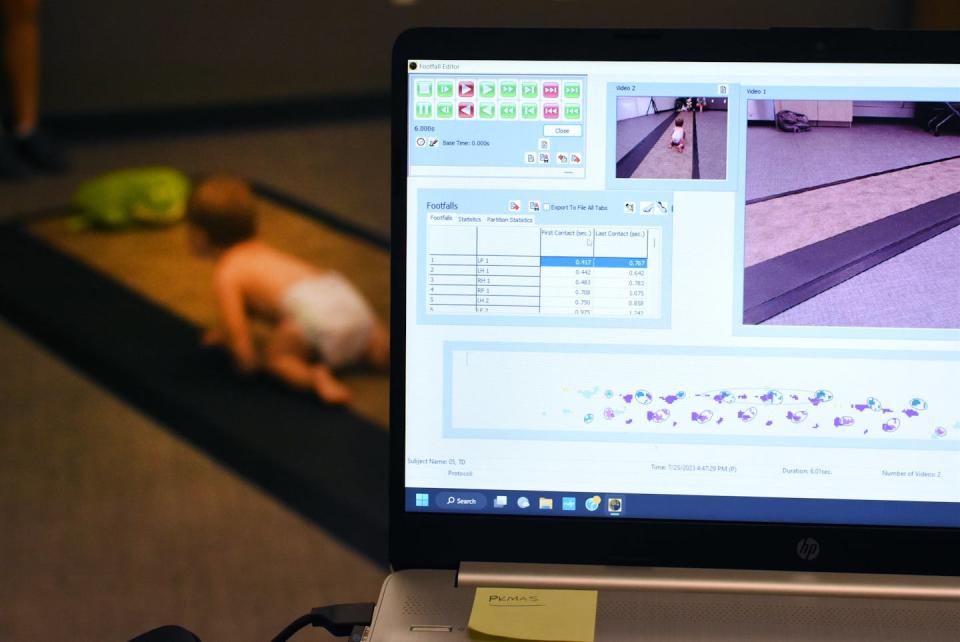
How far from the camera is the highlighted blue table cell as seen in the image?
656 mm

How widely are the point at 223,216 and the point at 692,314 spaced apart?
2.03m

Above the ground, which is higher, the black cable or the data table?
the data table

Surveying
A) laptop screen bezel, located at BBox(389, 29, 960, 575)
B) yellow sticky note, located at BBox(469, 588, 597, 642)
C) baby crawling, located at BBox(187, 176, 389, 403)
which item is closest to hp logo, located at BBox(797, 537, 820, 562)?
laptop screen bezel, located at BBox(389, 29, 960, 575)

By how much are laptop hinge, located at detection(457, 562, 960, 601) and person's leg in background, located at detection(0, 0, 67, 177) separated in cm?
363

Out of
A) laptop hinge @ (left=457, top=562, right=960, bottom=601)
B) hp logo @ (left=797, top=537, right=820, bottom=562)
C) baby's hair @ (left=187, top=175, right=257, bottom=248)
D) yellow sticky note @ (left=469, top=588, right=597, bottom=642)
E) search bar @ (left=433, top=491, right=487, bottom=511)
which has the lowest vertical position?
yellow sticky note @ (left=469, top=588, right=597, bottom=642)

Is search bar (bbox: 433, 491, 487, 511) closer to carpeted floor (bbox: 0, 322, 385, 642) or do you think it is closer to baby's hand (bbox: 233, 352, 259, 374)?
carpeted floor (bbox: 0, 322, 385, 642)

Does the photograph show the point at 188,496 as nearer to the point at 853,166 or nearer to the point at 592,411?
the point at 592,411

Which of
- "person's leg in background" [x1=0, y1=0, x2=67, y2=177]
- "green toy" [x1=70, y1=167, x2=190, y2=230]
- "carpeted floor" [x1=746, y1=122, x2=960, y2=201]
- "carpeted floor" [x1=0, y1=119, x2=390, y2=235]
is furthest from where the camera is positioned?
"person's leg in background" [x1=0, y1=0, x2=67, y2=177]

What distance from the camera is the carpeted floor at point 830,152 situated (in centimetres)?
64

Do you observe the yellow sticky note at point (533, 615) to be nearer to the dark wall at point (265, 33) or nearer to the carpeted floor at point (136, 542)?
the carpeted floor at point (136, 542)

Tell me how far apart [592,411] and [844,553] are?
0.62 ft

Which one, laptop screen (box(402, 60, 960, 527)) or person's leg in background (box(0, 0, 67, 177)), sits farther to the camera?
person's leg in background (box(0, 0, 67, 177))

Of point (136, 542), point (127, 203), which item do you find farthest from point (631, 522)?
point (127, 203)

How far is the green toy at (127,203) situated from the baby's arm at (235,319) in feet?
3.23
